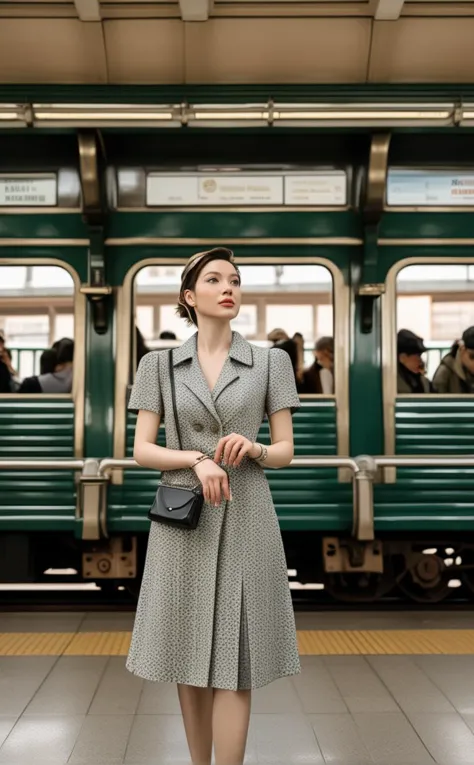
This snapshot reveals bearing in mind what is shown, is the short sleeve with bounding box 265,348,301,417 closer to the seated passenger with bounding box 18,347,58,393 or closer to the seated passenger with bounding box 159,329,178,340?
the seated passenger with bounding box 159,329,178,340

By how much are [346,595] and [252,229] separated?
2.54 meters

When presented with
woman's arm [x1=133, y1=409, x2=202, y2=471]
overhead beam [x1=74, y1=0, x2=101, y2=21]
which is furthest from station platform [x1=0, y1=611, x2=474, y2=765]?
overhead beam [x1=74, y1=0, x2=101, y2=21]

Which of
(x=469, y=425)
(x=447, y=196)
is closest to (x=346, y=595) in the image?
(x=469, y=425)

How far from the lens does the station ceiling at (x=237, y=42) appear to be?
5.27m

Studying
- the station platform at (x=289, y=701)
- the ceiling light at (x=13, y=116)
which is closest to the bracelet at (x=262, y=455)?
the station platform at (x=289, y=701)

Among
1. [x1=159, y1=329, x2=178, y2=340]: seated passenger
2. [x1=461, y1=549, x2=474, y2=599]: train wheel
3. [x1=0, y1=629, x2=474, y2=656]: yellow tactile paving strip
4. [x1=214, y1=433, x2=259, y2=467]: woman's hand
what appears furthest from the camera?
[x1=461, y1=549, x2=474, y2=599]: train wheel

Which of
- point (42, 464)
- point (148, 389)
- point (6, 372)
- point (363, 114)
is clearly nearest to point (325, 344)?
point (363, 114)

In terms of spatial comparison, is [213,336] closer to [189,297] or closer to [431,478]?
[189,297]

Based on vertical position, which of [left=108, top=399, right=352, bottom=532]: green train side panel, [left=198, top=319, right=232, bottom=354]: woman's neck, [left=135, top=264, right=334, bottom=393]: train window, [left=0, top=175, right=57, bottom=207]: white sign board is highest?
[left=0, top=175, right=57, bottom=207]: white sign board

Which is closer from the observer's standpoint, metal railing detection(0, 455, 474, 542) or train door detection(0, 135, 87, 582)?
metal railing detection(0, 455, 474, 542)

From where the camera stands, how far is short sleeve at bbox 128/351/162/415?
2.51 meters

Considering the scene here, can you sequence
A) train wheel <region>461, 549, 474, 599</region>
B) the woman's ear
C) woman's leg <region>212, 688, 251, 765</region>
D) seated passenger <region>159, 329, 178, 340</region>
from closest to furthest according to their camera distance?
1. woman's leg <region>212, 688, 251, 765</region>
2. the woman's ear
3. seated passenger <region>159, 329, 178, 340</region>
4. train wheel <region>461, 549, 474, 599</region>

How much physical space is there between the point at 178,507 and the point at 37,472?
127 inches

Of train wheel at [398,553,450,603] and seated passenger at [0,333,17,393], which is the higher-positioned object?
seated passenger at [0,333,17,393]
